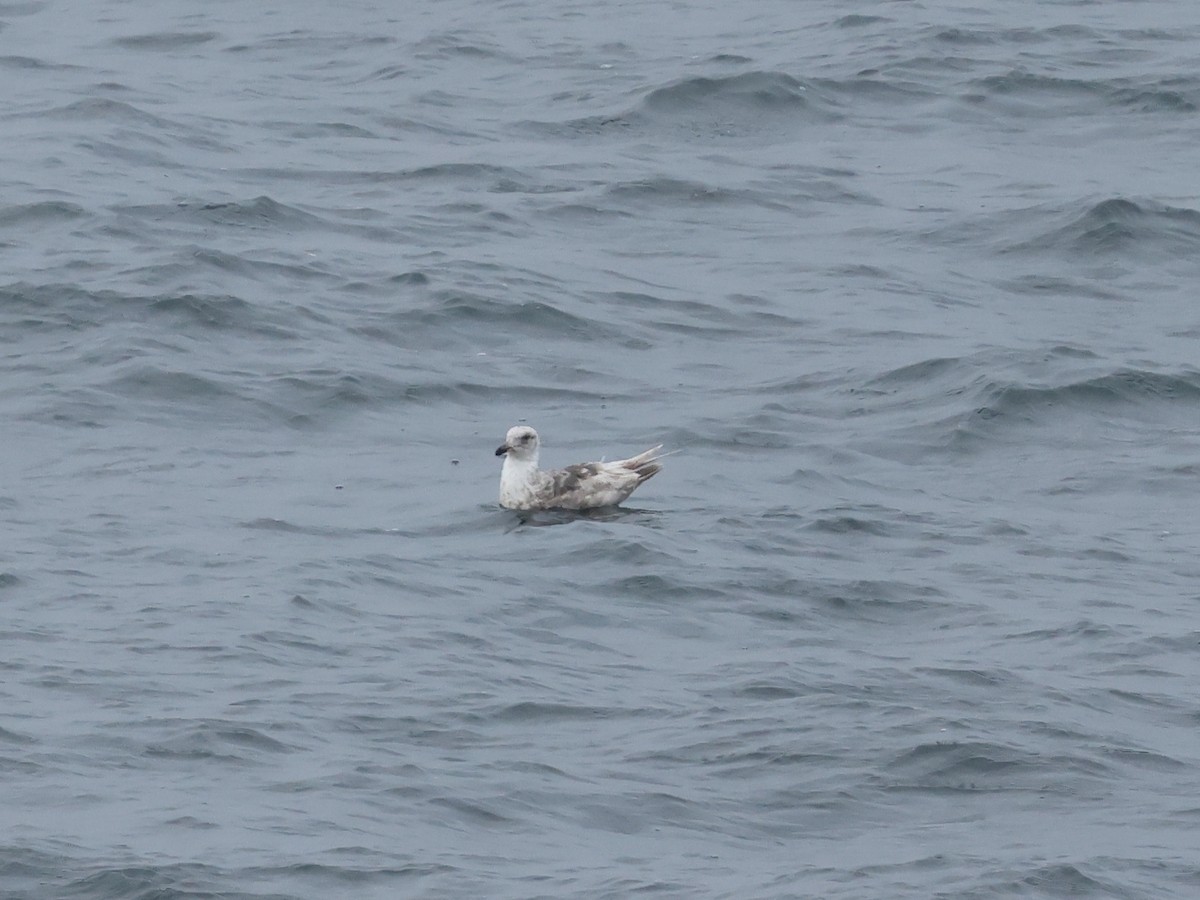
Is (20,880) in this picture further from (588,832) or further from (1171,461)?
(1171,461)

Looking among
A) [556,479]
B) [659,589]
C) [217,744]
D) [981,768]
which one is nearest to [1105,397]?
[556,479]

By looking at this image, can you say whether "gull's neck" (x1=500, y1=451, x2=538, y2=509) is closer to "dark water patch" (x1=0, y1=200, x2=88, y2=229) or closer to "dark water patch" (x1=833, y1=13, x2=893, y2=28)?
"dark water patch" (x1=0, y1=200, x2=88, y2=229)

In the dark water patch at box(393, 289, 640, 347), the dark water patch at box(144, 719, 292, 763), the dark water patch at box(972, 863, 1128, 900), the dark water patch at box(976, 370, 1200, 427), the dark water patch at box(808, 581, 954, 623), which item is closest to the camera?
the dark water patch at box(972, 863, 1128, 900)

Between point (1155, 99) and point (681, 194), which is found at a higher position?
point (681, 194)

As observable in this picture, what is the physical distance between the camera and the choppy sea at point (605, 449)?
451 inches

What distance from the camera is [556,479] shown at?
17.0 meters

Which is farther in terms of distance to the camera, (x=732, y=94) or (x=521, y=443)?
(x=732, y=94)

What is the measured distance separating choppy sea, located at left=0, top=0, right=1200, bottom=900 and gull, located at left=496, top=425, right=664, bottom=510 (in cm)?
26

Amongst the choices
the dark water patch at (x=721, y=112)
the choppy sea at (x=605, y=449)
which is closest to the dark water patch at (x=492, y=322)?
the choppy sea at (x=605, y=449)

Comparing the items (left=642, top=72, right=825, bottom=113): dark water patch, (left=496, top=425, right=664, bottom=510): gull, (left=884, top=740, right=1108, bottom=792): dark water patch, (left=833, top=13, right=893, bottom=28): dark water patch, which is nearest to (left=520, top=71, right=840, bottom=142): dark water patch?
(left=642, top=72, right=825, bottom=113): dark water patch

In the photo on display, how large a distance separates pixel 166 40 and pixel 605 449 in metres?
15.2

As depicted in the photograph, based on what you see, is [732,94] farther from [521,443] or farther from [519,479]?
[519,479]

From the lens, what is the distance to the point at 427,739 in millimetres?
12281

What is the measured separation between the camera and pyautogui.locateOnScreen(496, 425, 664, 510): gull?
16953 mm
